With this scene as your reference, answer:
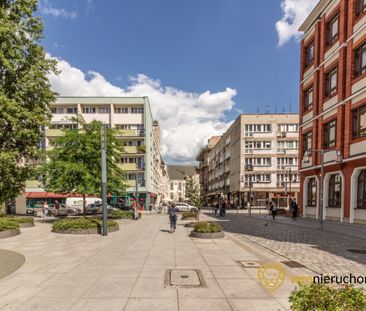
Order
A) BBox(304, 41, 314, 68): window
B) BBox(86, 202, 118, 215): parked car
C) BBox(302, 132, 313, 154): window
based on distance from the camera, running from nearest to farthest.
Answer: BBox(302, 132, 313, 154): window < BBox(304, 41, 314, 68): window < BBox(86, 202, 118, 215): parked car

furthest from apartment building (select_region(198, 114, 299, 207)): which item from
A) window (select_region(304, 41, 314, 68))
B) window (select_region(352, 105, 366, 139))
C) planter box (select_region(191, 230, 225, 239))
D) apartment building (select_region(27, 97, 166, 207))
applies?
planter box (select_region(191, 230, 225, 239))

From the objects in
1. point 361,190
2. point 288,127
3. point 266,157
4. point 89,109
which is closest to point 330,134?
point 361,190

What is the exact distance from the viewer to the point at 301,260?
353 inches

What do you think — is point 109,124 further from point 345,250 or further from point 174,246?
point 345,250

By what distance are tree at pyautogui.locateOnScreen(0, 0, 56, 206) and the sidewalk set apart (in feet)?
26.3

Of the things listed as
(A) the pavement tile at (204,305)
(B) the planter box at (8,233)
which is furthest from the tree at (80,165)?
(A) the pavement tile at (204,305)

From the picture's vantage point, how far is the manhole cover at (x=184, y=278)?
637 centimetres

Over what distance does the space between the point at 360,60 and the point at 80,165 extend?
23859mm

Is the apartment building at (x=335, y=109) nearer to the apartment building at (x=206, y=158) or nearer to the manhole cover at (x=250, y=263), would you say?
the manhole cover at (x=250, y=263)

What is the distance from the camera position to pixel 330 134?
25.2 meters

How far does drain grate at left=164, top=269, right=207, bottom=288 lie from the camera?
20.9 ft

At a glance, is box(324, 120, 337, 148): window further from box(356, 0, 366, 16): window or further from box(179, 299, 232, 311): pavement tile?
box(179, 299, 232, 311): pavement tile

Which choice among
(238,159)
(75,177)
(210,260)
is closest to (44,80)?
(75,177)

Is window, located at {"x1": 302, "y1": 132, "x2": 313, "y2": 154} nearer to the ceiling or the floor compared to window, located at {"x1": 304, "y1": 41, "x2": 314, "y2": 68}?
nearer to the floor
